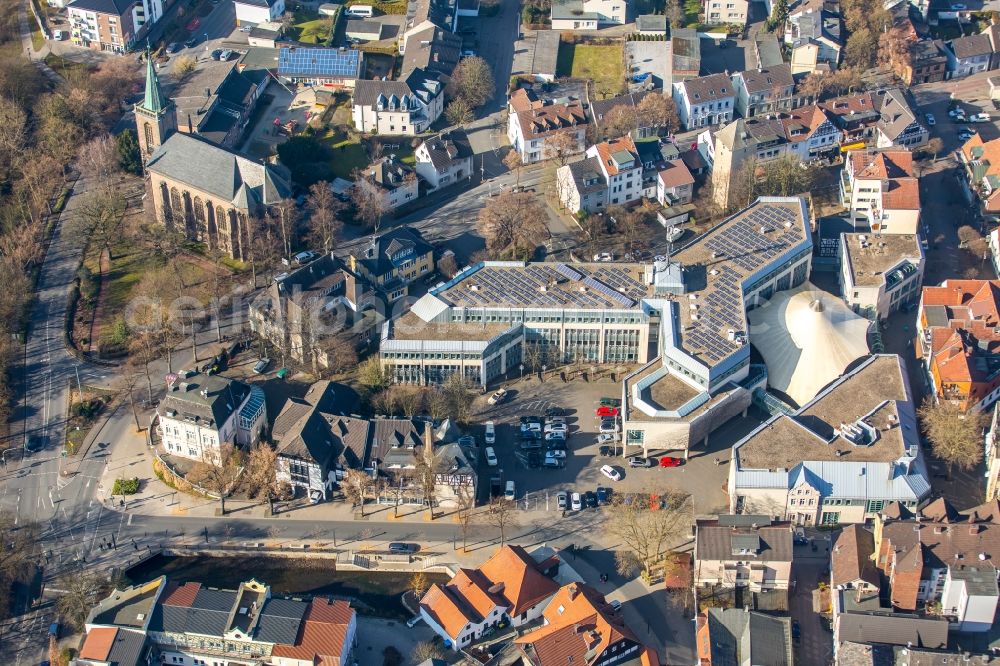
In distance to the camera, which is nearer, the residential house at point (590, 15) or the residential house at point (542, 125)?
the residential house at point (542, 125)

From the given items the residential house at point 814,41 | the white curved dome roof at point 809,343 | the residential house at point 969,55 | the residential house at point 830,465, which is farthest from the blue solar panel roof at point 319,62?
the residential house at point 830,465

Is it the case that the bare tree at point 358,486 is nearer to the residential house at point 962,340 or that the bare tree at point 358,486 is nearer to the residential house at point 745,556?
the residential house at point 745,556

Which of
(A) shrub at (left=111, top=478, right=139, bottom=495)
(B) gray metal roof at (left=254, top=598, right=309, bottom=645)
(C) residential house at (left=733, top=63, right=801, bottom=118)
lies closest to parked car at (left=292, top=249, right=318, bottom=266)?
(A) shrub at (left=111, top=478, right=139, bottom=495)

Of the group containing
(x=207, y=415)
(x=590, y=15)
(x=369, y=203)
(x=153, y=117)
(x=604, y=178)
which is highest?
(x=590, y=15)

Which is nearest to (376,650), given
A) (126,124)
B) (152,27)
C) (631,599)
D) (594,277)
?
(631,599)

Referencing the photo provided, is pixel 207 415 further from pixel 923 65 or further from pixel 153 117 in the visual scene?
pixel 923 65

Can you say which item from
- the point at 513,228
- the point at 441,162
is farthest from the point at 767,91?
the point at 513,228
